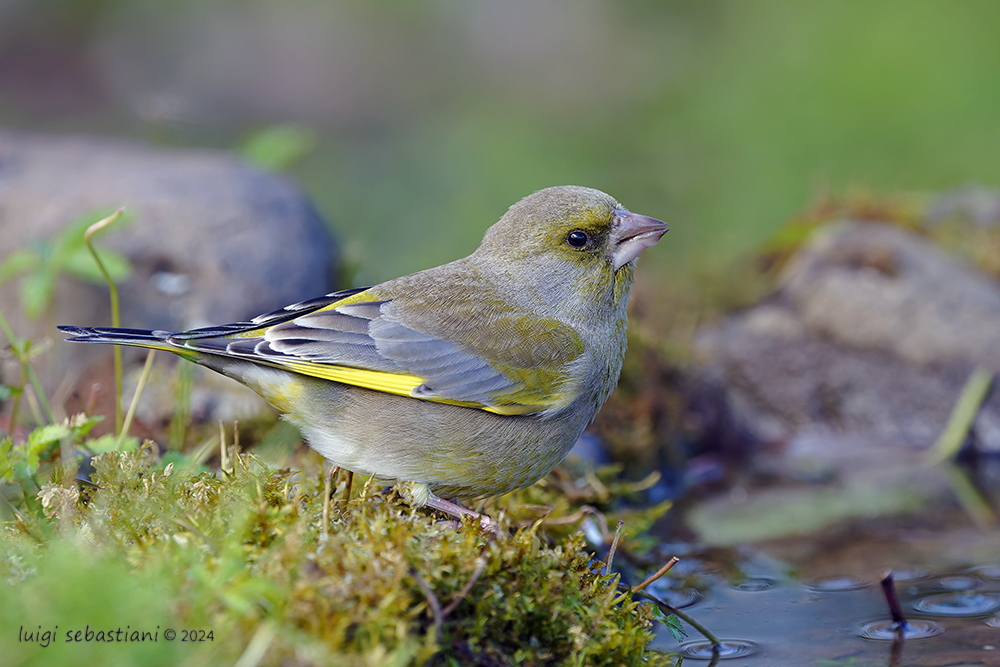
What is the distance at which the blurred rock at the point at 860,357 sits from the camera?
671cm

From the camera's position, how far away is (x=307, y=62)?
17.2 metres

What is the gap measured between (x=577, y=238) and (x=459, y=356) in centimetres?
77

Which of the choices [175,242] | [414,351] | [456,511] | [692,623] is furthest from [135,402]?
[692,623]

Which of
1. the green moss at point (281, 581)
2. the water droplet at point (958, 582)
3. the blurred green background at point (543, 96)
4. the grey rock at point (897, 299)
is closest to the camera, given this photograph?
the green moss at point (281, 581)

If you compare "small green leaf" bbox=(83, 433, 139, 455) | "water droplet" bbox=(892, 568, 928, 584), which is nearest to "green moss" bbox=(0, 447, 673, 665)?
"small green leaf" bbox=(83, 433, 139, 455)

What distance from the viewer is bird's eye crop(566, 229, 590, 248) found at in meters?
4.09

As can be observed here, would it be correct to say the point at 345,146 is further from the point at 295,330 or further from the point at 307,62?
the point at 295,330

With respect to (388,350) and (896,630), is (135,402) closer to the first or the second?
(388,350)

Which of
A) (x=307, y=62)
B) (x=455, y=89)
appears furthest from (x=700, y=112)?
(x=307, y=62)

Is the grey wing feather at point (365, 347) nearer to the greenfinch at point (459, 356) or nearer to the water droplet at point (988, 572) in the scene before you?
the greenfinch at point (459, 356)

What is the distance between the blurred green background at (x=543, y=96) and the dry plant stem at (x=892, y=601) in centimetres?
493

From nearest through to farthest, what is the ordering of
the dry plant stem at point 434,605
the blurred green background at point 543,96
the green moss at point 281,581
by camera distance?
the green moss at point 281,581
the dry plant stem at point 434,605
the blurred green background at point 543,96

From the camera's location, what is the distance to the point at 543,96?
16.8 meters

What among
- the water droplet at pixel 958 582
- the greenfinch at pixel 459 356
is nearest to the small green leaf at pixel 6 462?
the greenfinch at pixel 459 356
